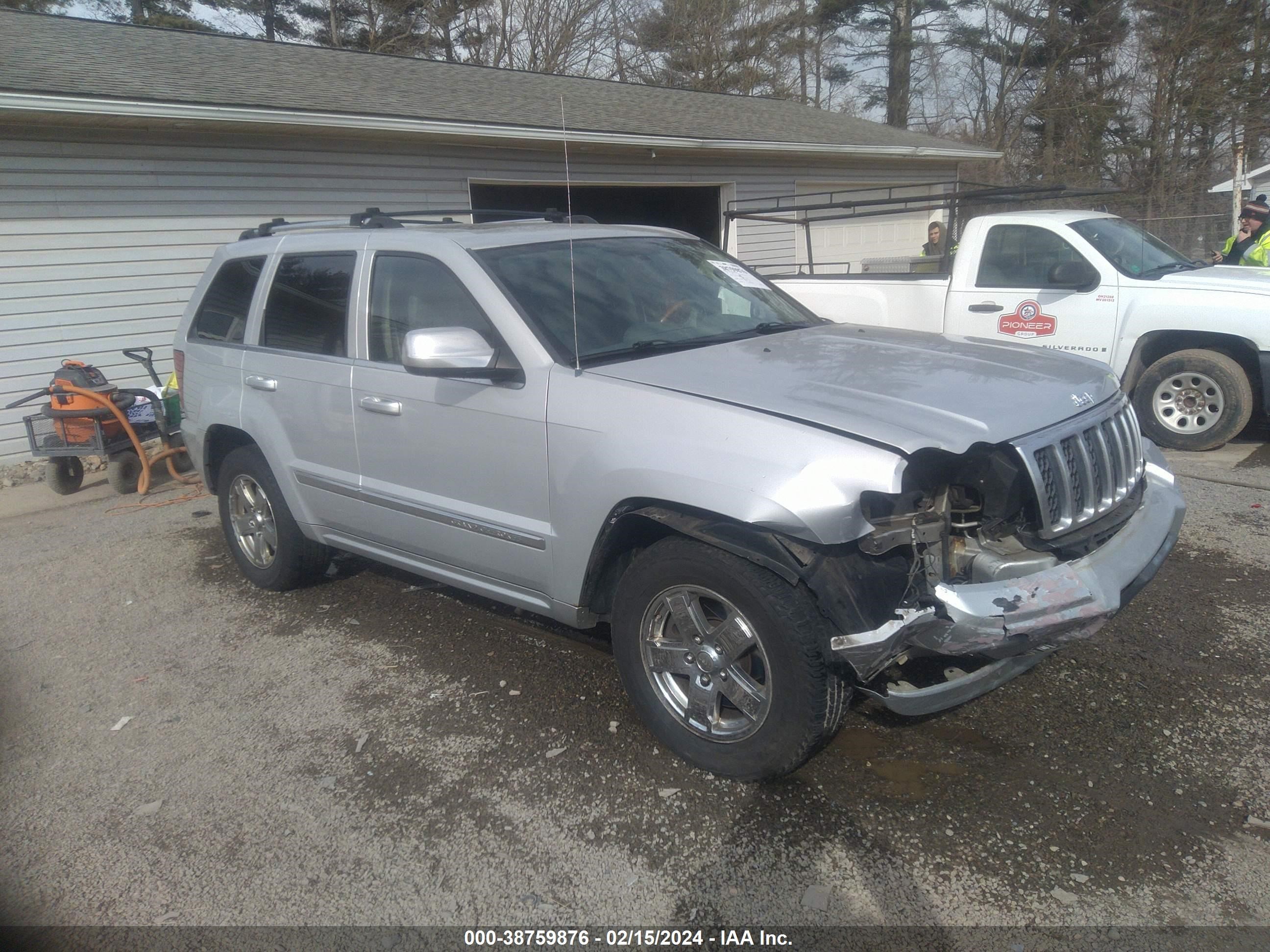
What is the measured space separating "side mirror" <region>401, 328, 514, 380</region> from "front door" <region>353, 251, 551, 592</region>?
117mm

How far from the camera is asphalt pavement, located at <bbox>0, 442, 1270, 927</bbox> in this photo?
273 centimetres

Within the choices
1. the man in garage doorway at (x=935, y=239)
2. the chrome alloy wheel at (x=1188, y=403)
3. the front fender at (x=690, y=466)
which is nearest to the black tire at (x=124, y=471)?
the front fender at (x=690, y=466)

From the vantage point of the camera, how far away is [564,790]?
10.7 feet

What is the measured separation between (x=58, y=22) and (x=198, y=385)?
28.9 ft

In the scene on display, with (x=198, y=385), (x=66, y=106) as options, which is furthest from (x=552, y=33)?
(x=198, y=385)

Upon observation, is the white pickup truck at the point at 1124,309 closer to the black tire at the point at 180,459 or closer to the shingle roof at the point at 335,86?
the shingle roof at the point at 335,86

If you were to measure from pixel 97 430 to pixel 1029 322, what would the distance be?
769 cm

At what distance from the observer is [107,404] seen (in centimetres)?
747

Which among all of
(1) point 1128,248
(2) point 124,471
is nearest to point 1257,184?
(1) point 1128,248

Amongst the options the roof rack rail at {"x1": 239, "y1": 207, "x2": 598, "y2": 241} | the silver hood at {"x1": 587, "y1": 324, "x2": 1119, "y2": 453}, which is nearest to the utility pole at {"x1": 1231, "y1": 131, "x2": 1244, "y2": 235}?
the roof rack rail at {"x1": 239, "y1": 207, "x2": 598, "y2": 241}

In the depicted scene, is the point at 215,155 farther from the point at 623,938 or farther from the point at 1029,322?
the point at 623,938

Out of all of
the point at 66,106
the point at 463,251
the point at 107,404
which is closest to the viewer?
the point at 463,251

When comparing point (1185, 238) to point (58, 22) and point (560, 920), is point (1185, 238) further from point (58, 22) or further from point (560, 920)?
point (560, 920)

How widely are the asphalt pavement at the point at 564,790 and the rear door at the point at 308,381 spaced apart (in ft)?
2.51
